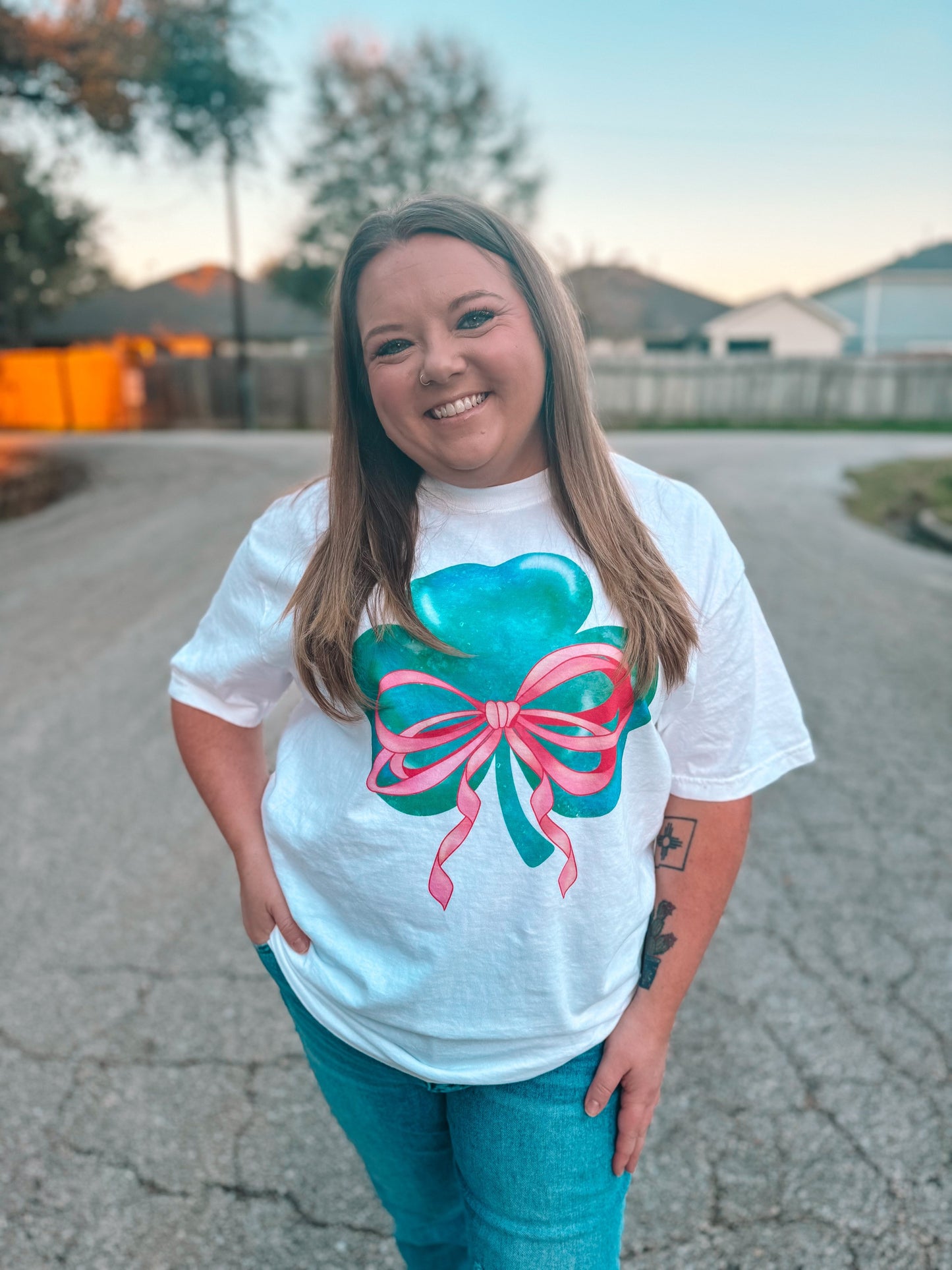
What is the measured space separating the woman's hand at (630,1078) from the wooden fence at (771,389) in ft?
74.4

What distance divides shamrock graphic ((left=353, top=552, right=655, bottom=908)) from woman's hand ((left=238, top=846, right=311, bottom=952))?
297 millimetres

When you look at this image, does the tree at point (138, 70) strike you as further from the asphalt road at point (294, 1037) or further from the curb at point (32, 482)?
the asphalt road at point (294, 1037)

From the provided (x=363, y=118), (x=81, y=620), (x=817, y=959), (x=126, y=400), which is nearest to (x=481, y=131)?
(x=363, y=118)

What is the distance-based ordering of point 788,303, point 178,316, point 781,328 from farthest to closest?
point 178,316, point 781,328, point 788,303

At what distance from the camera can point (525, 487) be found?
123 cm

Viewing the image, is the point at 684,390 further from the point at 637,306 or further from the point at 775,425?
the point at 637,306

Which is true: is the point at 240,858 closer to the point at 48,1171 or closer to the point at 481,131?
the point at 48,1171

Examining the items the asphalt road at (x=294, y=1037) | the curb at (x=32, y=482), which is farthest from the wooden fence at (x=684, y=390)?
the asphalt road at (x=294, y=1037)

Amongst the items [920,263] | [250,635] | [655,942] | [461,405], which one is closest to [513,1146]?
[655,942]

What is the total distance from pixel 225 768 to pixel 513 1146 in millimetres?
688

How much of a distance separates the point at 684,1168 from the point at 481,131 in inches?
1226

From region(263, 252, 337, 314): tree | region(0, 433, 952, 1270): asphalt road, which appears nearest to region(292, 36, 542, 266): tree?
region(263, 252, 337, 314): tree

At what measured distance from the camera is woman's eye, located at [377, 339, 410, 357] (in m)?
1.20

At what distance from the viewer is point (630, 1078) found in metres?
1.23
